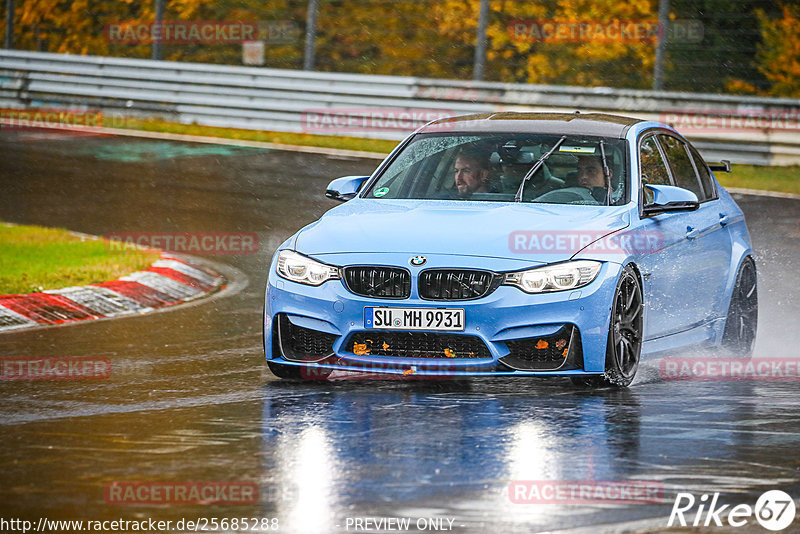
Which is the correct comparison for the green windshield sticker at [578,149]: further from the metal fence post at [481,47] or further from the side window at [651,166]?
the metal fence post at [481,47]

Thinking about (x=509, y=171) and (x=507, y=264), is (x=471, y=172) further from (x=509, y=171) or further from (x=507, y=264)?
(x=507, y=264)

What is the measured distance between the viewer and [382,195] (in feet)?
32.2

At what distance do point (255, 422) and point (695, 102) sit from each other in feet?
50.2

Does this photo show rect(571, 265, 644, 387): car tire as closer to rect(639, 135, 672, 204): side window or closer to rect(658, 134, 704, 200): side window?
rect(639, 135, 672, 204): side window

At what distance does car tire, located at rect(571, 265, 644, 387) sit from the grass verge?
208 inches

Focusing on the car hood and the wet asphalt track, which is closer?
the wet asphalt track

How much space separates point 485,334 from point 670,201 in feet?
5.49

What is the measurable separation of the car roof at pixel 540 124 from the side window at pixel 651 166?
0.17m

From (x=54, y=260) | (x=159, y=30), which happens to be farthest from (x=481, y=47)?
(x=54, y=260)

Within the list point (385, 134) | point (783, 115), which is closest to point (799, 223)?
point (783, 115)

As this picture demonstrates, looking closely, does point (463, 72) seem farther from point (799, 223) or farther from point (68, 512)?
point (68, 512)

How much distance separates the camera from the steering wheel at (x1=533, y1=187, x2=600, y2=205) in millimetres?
9359

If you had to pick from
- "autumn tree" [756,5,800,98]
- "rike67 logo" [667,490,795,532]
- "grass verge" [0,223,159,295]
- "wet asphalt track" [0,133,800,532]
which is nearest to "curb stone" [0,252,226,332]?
"grass verge" [0,223,159,295]

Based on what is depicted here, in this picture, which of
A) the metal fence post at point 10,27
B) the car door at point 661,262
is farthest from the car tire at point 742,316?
the metal fence post at point 10,27
